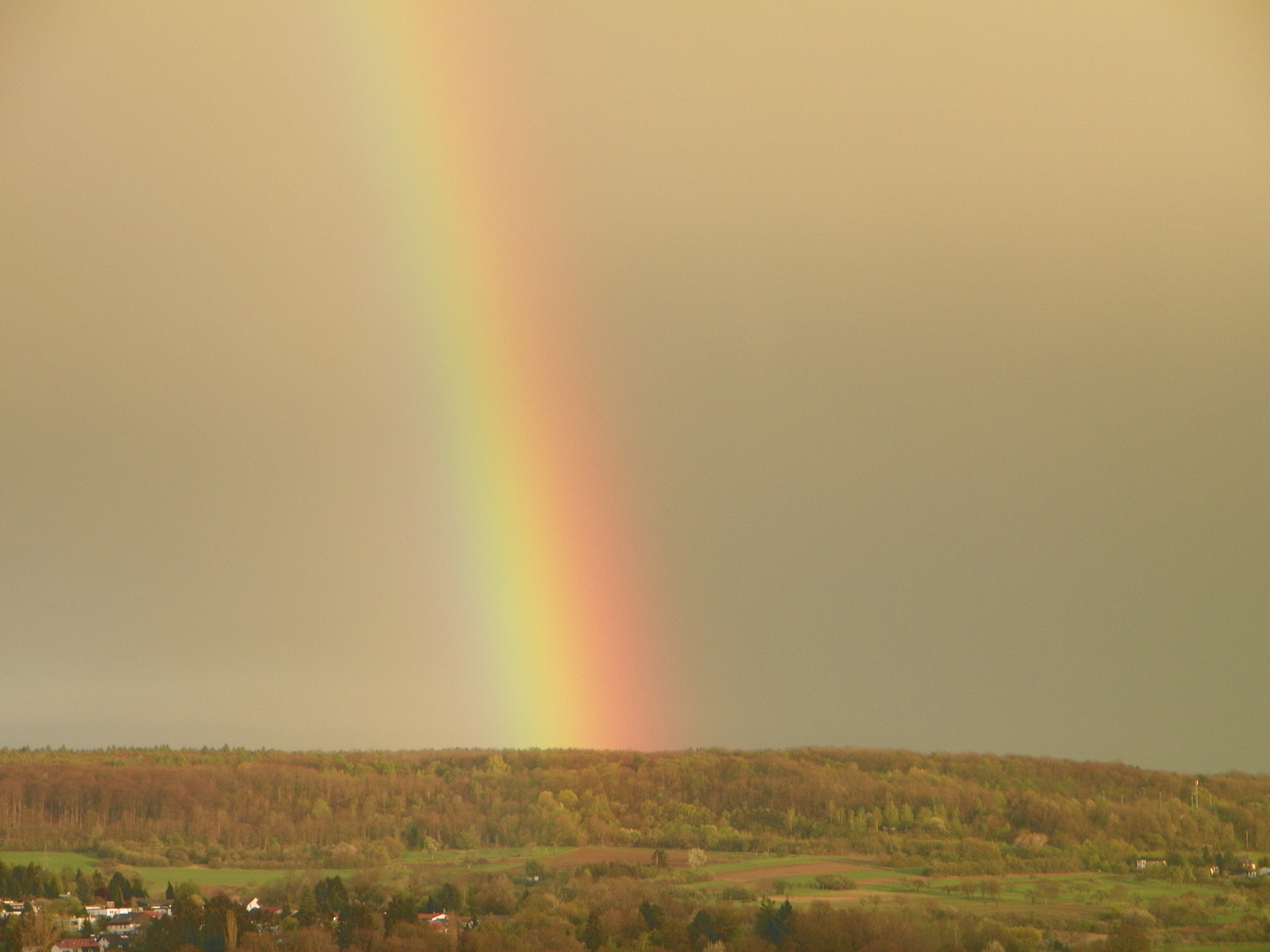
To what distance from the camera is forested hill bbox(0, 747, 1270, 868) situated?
65.1m

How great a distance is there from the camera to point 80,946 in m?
44.2

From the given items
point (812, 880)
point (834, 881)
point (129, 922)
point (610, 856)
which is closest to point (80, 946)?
point (129, 922)

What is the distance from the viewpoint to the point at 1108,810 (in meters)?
66.9

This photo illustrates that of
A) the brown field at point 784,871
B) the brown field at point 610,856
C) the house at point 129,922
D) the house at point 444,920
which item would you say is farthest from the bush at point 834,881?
the house at point 129,922

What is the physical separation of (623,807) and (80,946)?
34418mm

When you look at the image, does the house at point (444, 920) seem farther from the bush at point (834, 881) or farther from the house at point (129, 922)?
the bush at point (834, 881)

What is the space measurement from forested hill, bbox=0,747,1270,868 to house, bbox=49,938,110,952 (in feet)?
56.1

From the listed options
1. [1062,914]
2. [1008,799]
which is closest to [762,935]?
[1062,914]

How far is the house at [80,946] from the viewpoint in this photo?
43688mm

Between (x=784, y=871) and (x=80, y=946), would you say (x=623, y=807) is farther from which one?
(x=80, y=946)

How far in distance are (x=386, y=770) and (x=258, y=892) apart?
92.3 feet

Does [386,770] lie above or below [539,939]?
above

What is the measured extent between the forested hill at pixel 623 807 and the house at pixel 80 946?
56.1 ft

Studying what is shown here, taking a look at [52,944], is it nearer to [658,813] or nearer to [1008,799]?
[658,813]
